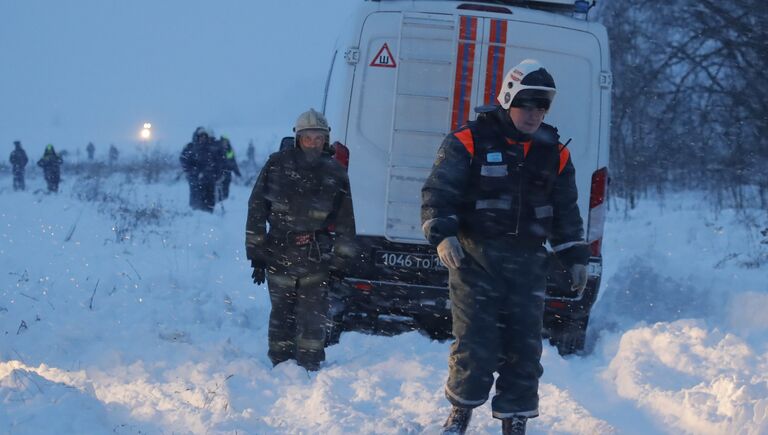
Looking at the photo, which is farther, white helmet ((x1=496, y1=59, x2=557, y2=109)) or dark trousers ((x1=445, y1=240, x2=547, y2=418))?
dark trousers ((x1=445, y1=240, x2=547, y2=418))

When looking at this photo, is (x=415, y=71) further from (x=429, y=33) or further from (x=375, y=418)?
(x=375, y=418)

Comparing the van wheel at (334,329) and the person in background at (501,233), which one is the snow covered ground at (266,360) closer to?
the van wheel at (334,329)

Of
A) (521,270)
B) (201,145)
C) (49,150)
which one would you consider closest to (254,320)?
(521,270)

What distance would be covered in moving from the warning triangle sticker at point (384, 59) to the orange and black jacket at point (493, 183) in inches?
82.7

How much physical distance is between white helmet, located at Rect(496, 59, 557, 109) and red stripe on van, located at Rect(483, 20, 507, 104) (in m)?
Result: 2.05

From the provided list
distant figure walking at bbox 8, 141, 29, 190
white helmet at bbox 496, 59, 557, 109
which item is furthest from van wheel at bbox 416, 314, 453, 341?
distant figure walking at bbox 8, 141, 29, 190

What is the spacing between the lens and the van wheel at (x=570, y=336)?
6492 millimetres

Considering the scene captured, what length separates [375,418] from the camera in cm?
453

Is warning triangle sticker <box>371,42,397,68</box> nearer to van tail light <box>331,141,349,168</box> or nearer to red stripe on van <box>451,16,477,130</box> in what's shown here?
red stripe on van <box>451,16,477,130</box>

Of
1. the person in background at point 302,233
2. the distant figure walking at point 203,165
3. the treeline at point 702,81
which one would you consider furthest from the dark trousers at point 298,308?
the distant figure walking at point 203,165

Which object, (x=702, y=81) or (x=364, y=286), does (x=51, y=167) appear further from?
(x=364, y=286)

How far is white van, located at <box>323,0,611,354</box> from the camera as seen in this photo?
19.7 ft

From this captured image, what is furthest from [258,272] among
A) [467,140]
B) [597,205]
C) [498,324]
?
[597,205]

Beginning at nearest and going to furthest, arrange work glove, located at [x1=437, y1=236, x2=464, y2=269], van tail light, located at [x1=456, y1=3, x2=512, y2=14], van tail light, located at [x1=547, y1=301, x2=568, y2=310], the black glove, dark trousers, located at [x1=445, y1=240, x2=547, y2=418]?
work glove, located at [x1=437, y1=236, x2=464, y2=269]
dark trousers, located at [x1=445, y1=240, x2=547, y2=418]
the black glove
van tail light, located at [x1=456, y1=3, x2=512, y2=14]
van tail light, located at [x1=547, y1=301, x2=568, y2=310]
